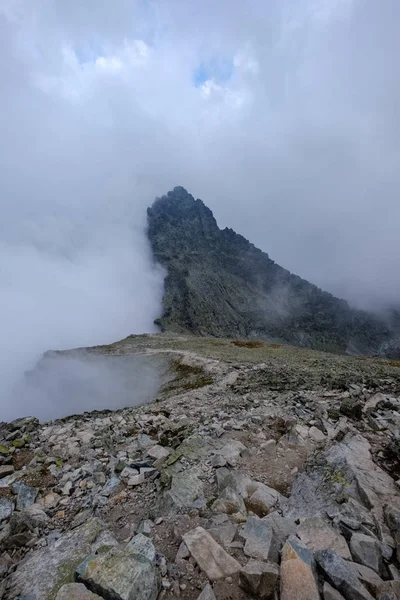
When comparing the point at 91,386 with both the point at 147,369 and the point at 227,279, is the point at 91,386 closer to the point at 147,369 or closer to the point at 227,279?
the point at 147,369

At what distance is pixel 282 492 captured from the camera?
677 cm

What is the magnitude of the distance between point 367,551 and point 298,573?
4.19ft

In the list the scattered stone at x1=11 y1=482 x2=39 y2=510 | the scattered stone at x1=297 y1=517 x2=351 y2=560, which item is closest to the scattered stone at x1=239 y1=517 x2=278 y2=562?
the scattered stone at x1=297 y1=517 x2=351 y2=560

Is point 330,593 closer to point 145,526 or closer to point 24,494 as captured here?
point 145,526

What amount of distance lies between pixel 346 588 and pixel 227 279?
6426 inches

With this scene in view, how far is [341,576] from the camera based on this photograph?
400cm

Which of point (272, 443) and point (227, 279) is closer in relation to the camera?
point (272, 443)

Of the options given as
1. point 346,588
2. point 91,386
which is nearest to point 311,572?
point 346,588

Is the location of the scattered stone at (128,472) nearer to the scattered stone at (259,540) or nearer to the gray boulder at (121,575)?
the gray boulder at (121,575)

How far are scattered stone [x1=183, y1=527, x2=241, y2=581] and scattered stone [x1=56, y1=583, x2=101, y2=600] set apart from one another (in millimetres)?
1516

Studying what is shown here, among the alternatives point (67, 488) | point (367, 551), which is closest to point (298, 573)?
point (367, 551)

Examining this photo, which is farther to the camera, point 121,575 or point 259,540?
point 259,540

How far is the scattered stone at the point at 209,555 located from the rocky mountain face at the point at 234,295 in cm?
11559

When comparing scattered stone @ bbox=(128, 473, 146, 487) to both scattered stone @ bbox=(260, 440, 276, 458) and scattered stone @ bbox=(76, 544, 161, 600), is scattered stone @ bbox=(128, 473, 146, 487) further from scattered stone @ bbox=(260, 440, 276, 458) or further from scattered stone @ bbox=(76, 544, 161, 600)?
scattered stone @ bbox=(260, 440, 276, 458)
